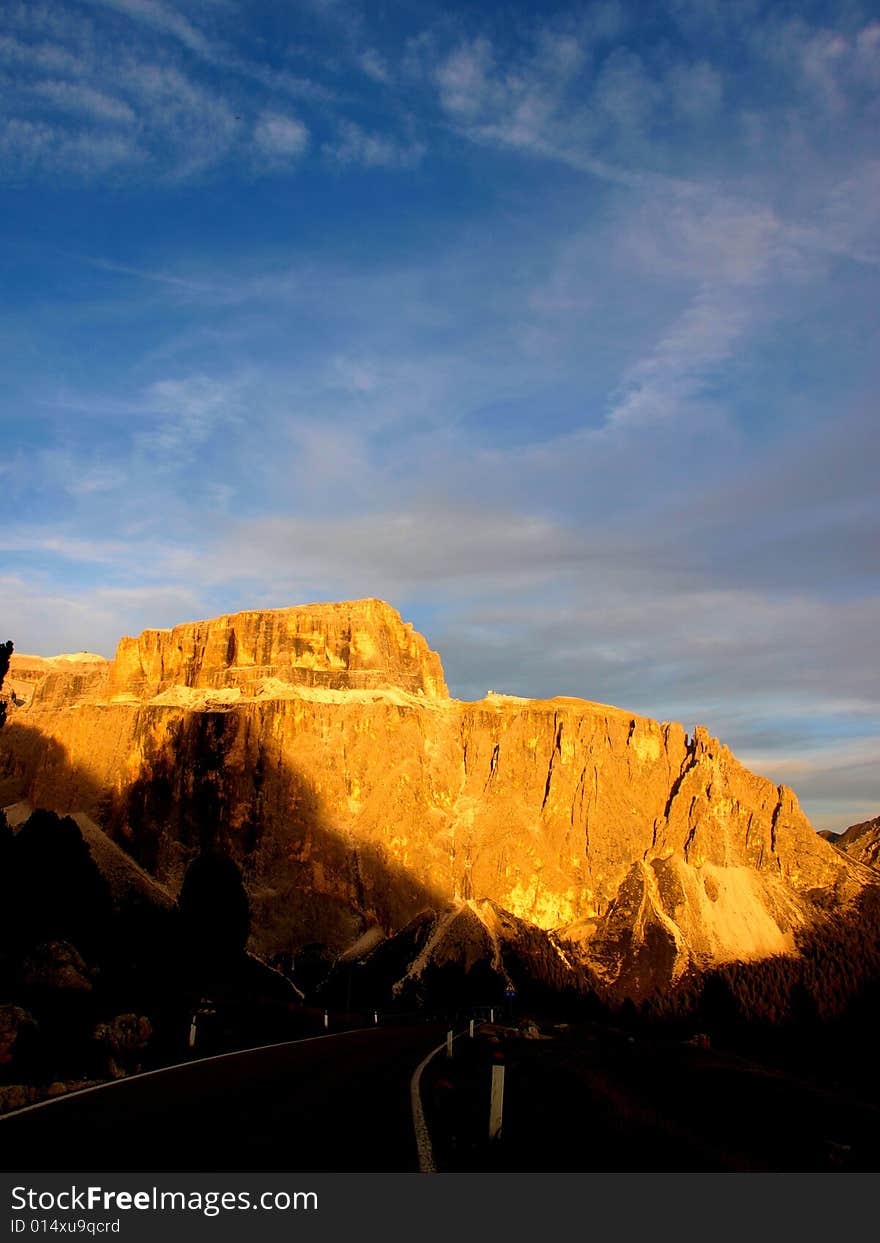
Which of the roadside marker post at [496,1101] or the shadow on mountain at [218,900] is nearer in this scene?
the roadside marker post at [496,1101]

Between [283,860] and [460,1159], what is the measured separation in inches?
6739

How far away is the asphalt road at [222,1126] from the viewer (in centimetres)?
1000

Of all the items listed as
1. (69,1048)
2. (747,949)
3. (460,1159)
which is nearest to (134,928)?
(69,1048)

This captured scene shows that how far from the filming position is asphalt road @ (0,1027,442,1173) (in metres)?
10.0

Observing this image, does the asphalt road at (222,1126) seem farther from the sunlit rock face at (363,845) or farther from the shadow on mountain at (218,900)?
the sunlit rock face at (363,845)

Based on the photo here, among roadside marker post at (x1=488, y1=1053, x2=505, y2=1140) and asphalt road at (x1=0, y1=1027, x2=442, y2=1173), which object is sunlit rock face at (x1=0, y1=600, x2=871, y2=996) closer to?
asphalt road at (x1=0, y1=1027, x2=442, y2=1173)

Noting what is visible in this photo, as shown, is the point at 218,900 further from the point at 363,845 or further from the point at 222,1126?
the point at 363,845

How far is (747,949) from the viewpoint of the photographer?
178000 millimetres

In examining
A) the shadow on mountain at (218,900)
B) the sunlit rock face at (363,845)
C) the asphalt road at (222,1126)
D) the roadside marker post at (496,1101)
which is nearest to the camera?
the asphalt road at (222,1126)

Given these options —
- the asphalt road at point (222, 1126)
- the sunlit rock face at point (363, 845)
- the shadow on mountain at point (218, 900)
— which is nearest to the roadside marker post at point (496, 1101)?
the asphalt road at point (222, 1126)
